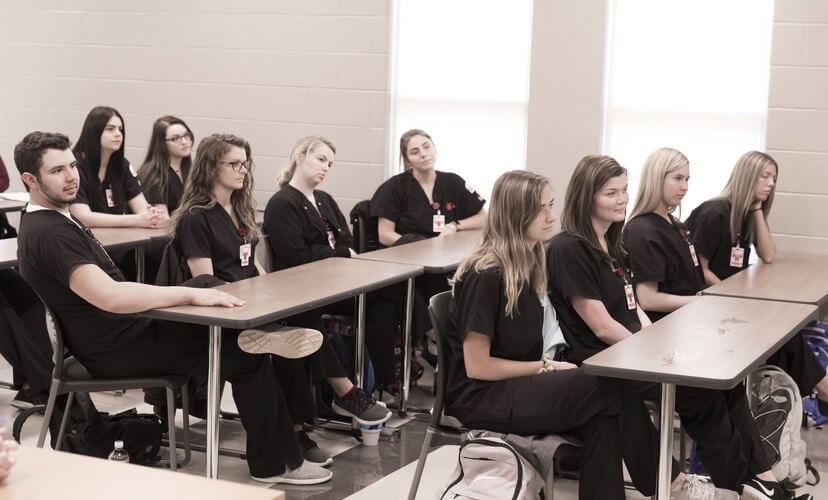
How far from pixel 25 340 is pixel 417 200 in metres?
2.13

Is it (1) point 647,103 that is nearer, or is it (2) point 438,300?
(2) point 438,300

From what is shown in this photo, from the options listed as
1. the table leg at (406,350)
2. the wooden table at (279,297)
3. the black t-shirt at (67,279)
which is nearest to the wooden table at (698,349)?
the wooden table at (279,297)

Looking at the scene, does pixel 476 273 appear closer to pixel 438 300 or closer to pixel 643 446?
pixel 438 300

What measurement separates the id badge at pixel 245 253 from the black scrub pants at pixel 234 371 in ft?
1.32

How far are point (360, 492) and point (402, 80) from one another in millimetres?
3218

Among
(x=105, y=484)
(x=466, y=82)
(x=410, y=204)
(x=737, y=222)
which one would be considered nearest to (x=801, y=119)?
(x=737, y=222)

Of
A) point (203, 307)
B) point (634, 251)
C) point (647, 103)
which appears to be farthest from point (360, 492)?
point (647, 103)

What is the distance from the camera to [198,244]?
158 inches

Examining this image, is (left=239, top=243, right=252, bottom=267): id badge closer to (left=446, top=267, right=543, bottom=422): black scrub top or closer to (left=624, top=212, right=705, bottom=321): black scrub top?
(left=446, top=267, right=543, bottom=422): black scrub top

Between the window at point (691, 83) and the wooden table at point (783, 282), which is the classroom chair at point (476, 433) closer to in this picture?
the wooden table at point (783, 282)

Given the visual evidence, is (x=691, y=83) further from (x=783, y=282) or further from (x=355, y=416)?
(x=355, y=416)

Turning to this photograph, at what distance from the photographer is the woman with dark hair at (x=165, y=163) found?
5.76 metres

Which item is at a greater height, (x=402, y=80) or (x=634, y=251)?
(x=402, y=80)

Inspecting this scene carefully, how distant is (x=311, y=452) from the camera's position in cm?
398
